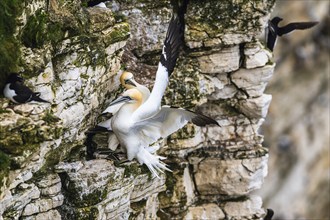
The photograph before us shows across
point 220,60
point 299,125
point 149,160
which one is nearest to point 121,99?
point 149,160

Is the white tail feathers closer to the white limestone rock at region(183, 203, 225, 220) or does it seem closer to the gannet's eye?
the gannet's eye

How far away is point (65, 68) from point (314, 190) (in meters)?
30.0

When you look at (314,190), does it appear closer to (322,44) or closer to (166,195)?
(322,44)

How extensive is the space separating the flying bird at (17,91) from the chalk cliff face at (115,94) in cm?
13

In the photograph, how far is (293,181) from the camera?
4403cm

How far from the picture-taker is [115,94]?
59.0 feet

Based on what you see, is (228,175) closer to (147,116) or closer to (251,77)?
(251,77)

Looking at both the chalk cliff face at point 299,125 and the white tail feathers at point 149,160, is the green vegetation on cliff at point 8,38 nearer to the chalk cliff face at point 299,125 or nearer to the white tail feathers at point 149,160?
the white tail feathers at point 149,160

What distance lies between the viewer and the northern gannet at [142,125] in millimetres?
16953

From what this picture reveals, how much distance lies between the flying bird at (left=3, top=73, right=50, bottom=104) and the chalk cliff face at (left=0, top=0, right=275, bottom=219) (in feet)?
0.42

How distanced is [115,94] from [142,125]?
3.41 feet

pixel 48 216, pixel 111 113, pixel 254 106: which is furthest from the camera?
pixel 254 106

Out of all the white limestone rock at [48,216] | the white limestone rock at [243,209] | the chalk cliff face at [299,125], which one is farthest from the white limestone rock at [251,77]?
the chalk cliff face at [299,125]

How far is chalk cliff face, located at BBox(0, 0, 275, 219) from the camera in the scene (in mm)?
15234
